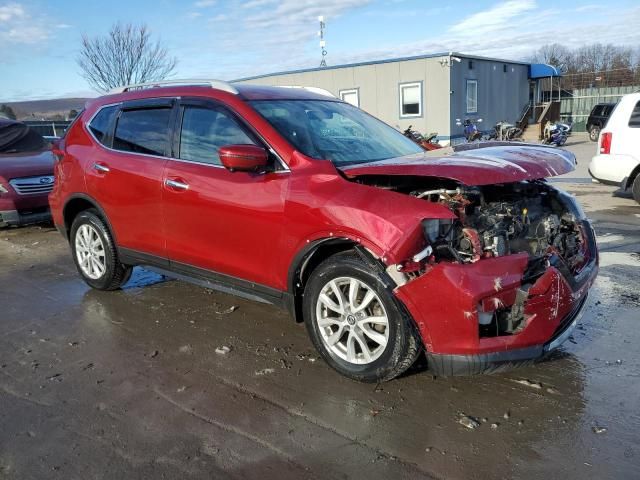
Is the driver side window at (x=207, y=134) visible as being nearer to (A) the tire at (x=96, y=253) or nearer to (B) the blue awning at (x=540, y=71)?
(A) the tire at (x=96, y=253)

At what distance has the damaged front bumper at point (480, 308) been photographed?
297cm

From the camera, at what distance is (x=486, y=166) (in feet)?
10.6

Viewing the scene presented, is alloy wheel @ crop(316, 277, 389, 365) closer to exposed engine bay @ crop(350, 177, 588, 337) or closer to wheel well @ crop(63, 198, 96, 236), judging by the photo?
exposed engine bay @ crop(350, 177, 588, 337)

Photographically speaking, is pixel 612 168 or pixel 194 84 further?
pixel 612 168

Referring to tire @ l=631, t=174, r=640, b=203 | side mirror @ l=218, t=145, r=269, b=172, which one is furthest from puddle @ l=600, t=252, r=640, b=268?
side mirror @ l=218, t=145, r=269, b=172

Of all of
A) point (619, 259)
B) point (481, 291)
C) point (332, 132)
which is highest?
point (332, 132)

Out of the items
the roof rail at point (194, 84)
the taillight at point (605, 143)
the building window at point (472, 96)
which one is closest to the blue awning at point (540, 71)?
the building window at point (472, 96)

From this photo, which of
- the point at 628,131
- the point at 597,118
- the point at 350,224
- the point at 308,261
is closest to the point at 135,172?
the point at 308,261

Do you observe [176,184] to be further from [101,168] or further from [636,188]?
[636,188]

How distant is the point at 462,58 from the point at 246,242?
2041 cm

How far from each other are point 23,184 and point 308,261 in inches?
270

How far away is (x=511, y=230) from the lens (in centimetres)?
344

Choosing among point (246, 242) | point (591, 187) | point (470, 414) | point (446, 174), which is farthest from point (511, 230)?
point (591, 187)

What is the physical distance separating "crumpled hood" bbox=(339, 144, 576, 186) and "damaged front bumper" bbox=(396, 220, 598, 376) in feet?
1.58
